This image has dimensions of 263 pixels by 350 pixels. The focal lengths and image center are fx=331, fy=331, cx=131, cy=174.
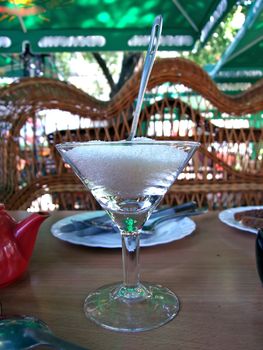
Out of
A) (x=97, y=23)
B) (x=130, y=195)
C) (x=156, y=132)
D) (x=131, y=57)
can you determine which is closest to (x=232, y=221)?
(x=130, y=195)

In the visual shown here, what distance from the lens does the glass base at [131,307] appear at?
28cm

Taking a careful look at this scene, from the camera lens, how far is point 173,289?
35cm

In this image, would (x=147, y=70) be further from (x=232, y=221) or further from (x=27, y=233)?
(x=232, y=221)

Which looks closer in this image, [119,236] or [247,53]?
[119,236]

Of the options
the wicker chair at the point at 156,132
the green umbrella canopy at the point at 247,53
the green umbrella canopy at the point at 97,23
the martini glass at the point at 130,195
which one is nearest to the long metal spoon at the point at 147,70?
the martini glass at the point at 130,195

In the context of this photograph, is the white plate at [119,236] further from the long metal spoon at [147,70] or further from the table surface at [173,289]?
the long metal spoon at [147,70]

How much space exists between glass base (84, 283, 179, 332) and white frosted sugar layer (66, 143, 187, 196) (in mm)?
105

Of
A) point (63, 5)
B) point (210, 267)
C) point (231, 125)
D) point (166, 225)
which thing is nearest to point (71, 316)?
point (210, 267)

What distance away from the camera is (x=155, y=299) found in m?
0.33

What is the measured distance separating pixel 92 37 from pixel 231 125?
1.24 m

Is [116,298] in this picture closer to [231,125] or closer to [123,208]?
[123,208]

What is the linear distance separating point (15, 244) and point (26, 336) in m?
0.16

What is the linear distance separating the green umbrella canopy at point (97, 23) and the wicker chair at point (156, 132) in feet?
3.10

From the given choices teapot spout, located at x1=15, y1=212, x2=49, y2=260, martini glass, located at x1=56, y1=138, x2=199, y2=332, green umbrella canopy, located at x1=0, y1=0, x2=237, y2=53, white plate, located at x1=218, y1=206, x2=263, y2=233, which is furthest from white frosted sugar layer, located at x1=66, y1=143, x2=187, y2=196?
green umbrella canopy, located at x1=0, y1=0, x2=237, y2=53
